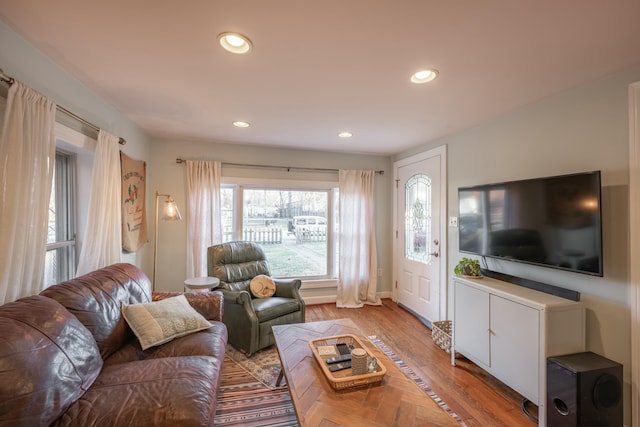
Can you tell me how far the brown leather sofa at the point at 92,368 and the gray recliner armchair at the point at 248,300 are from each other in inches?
31.2

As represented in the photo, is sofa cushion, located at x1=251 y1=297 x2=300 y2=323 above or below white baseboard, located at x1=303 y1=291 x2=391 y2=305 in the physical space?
above

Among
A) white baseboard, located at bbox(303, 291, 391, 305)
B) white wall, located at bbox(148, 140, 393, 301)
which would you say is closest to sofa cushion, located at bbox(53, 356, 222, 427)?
white wall, located at bbox(148, 140, 393, 301)

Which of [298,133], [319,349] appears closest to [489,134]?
[298,133]

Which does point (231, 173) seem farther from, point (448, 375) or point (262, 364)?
point (448, 375)

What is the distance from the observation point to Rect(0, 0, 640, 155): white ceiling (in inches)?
50.1

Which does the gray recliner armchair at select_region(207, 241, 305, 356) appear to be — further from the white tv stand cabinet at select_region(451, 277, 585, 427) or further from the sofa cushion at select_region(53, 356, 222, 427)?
the white tv stand cabinet at select_region(451, 277, 585, 427)

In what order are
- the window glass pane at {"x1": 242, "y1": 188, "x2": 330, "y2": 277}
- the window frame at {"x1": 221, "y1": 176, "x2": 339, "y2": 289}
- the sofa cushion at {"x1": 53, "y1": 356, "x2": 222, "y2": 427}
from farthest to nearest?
the window glass pane at {"x1": 242, "y1": 188, "x2": 330, "y2": 277}
the window frame at {"x1": 221, "y1": 176, "x2": 339, "y2": 289}
the sofa cushion at {"x1": 53, "y1": 356, "x2": 222, "y2": 427}

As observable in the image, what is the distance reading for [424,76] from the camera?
186cm

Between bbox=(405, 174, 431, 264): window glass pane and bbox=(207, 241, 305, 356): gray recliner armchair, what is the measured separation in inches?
69.9

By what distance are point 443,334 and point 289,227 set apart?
245 centimetres

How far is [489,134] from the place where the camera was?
2.69 meters

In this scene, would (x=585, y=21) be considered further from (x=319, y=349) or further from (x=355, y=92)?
(x=319, y=349)

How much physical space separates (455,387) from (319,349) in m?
1.29

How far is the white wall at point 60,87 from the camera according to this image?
4.81 feet
